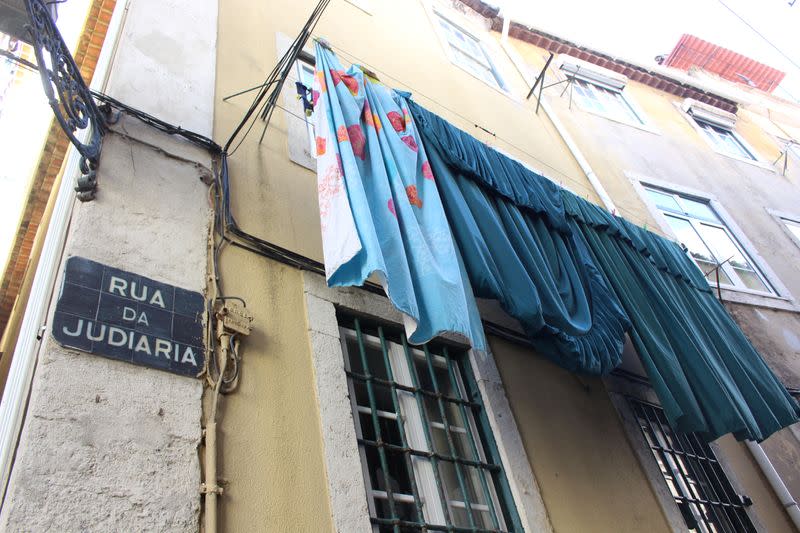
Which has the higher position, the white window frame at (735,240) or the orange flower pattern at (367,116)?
the white window frame at (735,240)

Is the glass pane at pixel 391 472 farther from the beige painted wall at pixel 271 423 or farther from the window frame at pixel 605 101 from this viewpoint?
the window frame at pixel 605 101

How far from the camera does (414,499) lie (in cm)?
319

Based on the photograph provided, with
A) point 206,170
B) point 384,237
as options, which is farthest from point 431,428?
point 206,170

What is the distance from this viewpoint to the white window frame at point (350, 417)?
285 cm

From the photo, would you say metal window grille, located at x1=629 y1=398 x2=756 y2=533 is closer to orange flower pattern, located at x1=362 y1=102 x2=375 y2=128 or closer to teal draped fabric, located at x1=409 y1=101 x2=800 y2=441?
teal draped fabric, located at x1=409 y1=101 x2=800 y2=441

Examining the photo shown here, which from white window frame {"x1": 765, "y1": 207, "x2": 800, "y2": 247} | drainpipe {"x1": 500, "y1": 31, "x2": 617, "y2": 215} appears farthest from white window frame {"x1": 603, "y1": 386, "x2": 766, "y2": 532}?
white window frame {"x1": 765, "y1": 207, "x2": 800, "y2": 247}

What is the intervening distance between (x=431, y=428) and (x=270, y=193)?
195cm

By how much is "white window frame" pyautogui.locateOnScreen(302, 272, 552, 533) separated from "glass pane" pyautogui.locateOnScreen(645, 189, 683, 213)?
5.78m

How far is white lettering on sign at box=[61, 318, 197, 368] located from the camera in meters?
2.57

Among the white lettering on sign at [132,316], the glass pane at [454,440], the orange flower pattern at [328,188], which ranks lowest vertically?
the glass pane at [454,440]

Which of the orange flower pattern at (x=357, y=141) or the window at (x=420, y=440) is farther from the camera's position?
the orange flower pattern at (x=357, y=141)

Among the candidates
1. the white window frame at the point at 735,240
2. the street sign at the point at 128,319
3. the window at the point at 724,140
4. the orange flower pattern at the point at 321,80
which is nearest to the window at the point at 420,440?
the street sign at the point at 128,319

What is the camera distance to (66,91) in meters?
3.04

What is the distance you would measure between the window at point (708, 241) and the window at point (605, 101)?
6.98ft
